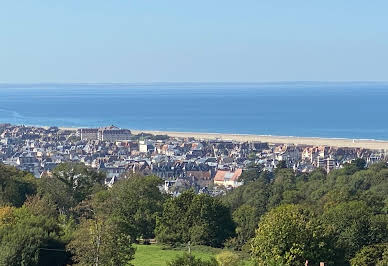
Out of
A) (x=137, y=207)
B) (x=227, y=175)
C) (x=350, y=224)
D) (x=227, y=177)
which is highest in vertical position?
(x=227, y=175)

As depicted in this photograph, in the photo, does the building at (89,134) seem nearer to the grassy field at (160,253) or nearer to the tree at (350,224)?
the grassy field at (160,253)

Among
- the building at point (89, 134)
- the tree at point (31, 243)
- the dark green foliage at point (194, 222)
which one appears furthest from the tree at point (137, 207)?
the building at point (89, 134)

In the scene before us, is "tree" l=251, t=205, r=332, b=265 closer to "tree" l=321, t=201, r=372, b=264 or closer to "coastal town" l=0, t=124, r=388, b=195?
"tree" l=321, t=201, r=372, b=264

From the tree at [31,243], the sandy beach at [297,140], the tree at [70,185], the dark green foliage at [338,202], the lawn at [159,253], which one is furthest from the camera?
the sandy beach at [297,140]

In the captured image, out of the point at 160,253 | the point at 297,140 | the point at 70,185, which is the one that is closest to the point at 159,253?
the point at 160,253

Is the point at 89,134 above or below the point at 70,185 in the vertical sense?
above

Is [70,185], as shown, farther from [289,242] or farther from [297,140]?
[297,140]
